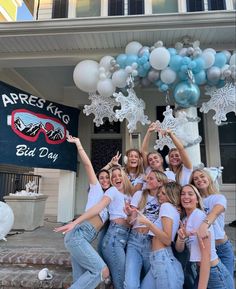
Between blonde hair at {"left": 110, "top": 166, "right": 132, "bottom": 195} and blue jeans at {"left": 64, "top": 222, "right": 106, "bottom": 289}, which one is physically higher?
blonde hair at {"left": 110, "top": 166, "right": 132, "bottom": 195}

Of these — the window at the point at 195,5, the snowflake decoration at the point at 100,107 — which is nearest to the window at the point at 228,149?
the window at the point at 195,5

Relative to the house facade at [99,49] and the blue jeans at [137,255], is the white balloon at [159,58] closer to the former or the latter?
the house facade at [99,49]

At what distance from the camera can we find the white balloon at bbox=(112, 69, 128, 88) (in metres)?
3.22

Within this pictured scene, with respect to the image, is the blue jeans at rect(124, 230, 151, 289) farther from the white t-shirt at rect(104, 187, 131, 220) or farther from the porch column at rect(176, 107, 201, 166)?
the porch column at rect(176, 107, 201, 166)

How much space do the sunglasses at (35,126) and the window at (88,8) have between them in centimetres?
237

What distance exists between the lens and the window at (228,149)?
5.40m

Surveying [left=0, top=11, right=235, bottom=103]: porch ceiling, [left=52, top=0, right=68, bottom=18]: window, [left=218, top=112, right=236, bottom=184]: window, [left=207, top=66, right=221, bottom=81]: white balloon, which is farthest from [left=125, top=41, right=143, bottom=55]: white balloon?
[left=218, top=112, right=236, bottom=184]: window

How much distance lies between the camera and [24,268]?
279 cm

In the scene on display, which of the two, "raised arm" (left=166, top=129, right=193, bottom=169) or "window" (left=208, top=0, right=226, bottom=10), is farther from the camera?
"window" (left=208, top=0, right=226, bottom=10)

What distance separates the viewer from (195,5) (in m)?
5.16

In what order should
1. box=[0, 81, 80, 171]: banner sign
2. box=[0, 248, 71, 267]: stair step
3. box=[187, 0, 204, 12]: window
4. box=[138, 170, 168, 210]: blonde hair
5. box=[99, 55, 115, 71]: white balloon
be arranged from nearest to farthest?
box=[138, 170, 168, 210]: blonde hair
box=[0, 248, 71, 267]: stair step
box=[99, 55, 115, 71]: white balloon
box=[0, 81, 80, 171]: banner sign
box=[187, 0, 204, 12]: window

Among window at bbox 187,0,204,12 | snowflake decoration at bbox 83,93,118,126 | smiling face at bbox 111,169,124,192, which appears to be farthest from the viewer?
window at bbox 187,0,204,12

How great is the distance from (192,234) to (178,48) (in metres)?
2.52

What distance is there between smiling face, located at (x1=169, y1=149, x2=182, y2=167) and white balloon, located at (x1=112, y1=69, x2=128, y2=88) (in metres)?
1.23
